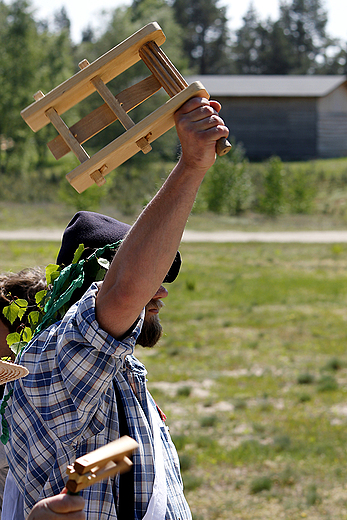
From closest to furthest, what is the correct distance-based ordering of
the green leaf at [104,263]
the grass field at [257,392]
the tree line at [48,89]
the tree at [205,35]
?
the green leaf at [104,263] → the grass field at [257,392] → the tree line at [48,89] → the tree at [205,35]

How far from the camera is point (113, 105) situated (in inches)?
59.6

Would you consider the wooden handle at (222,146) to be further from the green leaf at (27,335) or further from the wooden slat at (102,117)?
the green leaf at (27,335)

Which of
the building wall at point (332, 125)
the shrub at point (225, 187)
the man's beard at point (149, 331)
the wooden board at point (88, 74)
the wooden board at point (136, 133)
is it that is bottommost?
the building wall at point (332, 125)

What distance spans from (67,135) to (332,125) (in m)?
38.8

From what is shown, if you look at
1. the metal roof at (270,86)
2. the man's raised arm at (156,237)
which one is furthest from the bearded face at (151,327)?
the metal roof at (270,86)

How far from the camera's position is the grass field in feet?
13.5

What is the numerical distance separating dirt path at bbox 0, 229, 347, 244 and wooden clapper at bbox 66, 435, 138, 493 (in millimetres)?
16331

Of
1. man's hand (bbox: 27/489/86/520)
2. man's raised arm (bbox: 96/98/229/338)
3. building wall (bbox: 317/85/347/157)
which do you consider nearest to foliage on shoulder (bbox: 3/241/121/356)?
man's raised arm (bbox: 96/98/229/338)

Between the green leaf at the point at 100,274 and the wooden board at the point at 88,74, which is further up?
the wooden board at the point at 88,74

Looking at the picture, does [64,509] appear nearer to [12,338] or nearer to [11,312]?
Answer: [12,338]

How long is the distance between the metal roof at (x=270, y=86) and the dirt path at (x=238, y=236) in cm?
1696

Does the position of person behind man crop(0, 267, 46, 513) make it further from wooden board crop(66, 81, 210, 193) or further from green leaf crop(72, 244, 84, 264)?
wooden board crop(66, 81, 210, 193)

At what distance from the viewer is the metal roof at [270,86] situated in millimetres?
35906

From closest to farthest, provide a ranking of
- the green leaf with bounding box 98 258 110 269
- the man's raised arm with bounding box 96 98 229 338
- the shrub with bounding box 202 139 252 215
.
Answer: the man's raised arm with bounding box 96 98 229 338 → the green leaf with bounding box 98 258 110 269 → the shrub with bounding box 202 139 252 215
